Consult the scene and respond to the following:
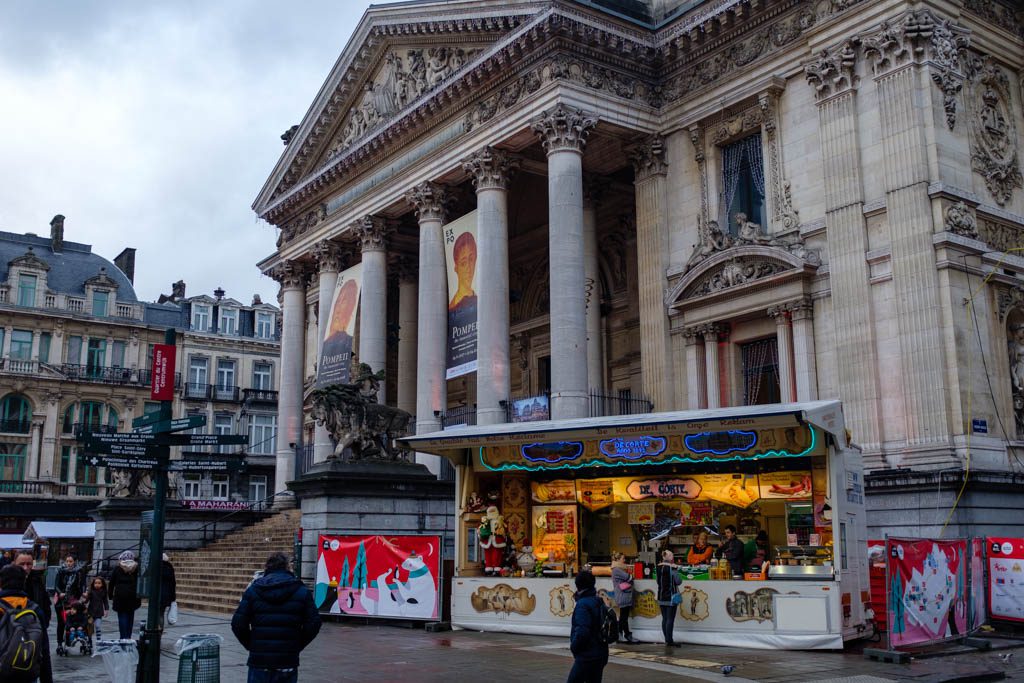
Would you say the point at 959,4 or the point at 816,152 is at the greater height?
the point at 959,4

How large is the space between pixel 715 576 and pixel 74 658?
10527mm

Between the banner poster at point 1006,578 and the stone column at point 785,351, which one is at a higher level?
the stone column at point 785,351

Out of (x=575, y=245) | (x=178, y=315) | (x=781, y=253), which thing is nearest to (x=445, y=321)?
(x=575, y=245)

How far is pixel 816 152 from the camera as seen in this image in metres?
25.6

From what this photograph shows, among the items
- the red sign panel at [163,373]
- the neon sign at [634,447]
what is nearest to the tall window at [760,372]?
the neon sign at [634,447]

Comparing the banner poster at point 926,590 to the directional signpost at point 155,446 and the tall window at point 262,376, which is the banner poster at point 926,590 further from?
the tall window at point 262,376

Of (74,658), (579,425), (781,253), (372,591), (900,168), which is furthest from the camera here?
(781,253)

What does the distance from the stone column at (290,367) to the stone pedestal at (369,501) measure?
15.9m

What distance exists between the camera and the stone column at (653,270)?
28219 millimetres

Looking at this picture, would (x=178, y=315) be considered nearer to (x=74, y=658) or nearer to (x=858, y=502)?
(x=74, y=658)

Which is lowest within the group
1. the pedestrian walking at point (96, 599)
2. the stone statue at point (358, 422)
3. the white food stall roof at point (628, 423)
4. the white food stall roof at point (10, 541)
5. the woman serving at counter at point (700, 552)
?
the pedestrian walking at point (96, 599)

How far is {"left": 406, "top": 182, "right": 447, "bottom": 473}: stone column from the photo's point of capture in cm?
3152

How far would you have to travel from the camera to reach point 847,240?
24031 millimetres

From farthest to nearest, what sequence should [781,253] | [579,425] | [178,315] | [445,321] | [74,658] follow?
[178,315], [445,321], [781,253], [579,425], [74,658]
